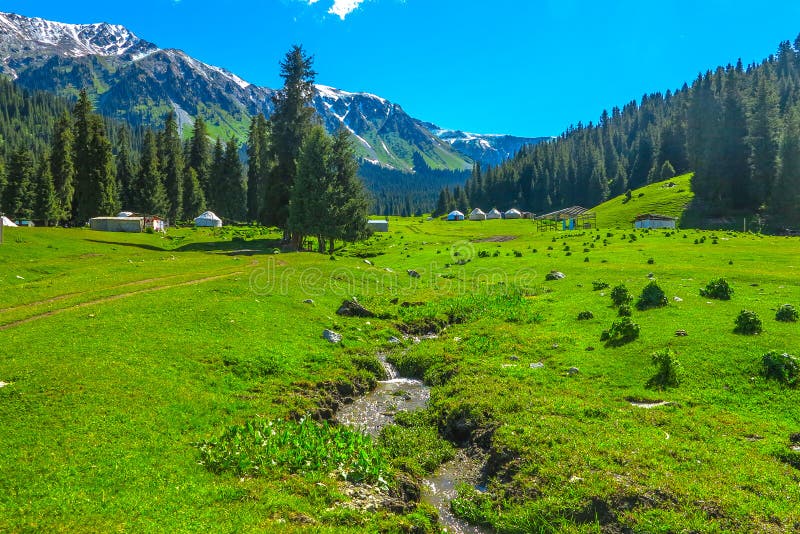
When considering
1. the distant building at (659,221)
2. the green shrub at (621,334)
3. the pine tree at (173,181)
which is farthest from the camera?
the pine tree at (173,181)

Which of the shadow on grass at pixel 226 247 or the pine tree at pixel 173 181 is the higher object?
the pine tree at pixel 173 181

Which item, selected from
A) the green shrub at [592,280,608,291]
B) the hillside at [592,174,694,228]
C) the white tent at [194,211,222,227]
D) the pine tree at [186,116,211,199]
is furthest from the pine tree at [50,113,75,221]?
the hillside at [592,174,694,228]

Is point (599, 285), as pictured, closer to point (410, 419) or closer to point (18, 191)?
point (410, 419)

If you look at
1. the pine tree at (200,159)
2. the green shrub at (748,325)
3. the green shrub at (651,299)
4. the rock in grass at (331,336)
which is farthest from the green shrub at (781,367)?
the pine tree at (200,159)

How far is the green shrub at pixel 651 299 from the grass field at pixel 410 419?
37.0 inches

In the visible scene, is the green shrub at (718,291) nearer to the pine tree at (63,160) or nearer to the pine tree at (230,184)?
the pine tree at (63,160)

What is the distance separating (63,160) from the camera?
92.0m

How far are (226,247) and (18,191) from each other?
73548mm

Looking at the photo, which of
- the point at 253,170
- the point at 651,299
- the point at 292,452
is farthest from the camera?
the point at 253,170

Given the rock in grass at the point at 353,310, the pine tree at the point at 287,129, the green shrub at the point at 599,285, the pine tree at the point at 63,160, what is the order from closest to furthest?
the rock in grass at the point at 353,310 → the green shrub at the point at 599,285 → the pine tree at the point at 287,129 → the pine tree at the point at 63,160

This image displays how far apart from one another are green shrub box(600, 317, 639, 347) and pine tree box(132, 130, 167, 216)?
11363cm

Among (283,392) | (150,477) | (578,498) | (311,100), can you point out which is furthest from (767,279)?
(311,100)

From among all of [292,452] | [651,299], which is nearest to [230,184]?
[651,299]

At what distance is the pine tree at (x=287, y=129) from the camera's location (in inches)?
2810
